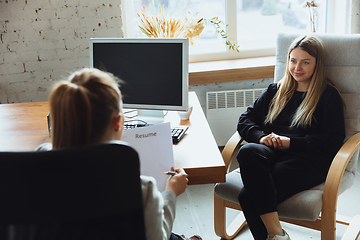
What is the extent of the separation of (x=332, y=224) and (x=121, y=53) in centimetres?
117

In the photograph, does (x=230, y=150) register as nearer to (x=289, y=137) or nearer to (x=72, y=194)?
(x=289, y=137)

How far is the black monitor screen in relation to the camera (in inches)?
61.1

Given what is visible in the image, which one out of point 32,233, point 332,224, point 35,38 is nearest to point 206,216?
point 332,224

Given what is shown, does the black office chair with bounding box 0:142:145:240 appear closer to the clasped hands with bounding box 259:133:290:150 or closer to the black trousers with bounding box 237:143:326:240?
the black trousers with bounding box 237:143:326:240

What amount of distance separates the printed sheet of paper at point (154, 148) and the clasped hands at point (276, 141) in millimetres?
684

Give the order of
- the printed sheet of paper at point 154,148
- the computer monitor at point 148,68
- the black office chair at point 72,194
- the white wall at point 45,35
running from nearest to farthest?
the black office chair at point 72,194 < the printed sheet of paper at point 154,148 < the computer monitor at point 148,68 < the white wall at point 45,35

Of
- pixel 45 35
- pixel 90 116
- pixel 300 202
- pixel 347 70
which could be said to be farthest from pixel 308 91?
pixel 45 35

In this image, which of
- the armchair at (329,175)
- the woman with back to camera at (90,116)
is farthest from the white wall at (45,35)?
the woman with back to camera at (90,116)

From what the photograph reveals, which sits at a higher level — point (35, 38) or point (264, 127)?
point (35, 38)

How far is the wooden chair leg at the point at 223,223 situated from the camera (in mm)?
1733

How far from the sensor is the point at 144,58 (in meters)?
1.59

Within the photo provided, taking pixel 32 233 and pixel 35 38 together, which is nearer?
pixel 32 233

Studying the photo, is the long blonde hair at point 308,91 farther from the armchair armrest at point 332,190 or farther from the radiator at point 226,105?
the radiator at point 226,105

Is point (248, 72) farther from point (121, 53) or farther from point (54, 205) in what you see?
point (54, 205)
